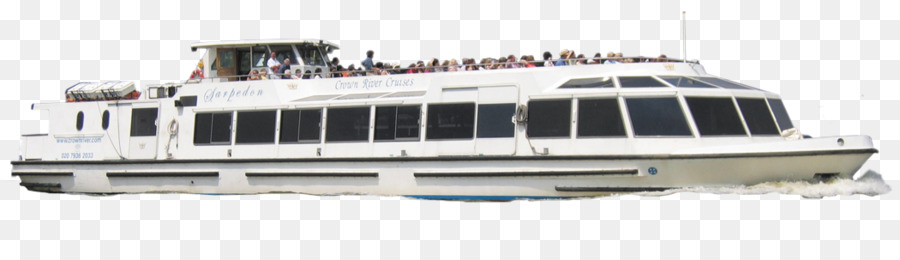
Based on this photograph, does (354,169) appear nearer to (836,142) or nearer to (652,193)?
(652,193)

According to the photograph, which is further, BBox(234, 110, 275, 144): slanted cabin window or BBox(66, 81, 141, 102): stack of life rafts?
BBox(66, 81, 141, 102): stack of life rafts

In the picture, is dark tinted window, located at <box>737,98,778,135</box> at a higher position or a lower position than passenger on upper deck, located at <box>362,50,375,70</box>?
lower

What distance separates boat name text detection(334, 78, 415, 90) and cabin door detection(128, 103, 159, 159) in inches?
150

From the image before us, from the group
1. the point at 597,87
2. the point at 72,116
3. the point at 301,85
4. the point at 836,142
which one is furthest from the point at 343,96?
the point at 836,142

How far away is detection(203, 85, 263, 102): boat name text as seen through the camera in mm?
20663

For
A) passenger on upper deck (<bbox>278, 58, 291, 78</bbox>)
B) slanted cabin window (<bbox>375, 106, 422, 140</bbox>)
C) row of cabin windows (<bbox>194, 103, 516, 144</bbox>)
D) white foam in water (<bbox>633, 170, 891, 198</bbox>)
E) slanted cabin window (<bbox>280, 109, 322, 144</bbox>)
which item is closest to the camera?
white foam in water (<bbox>633, 170, 891, 198</bbox>)

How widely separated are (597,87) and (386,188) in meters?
3.86

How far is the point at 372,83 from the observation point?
1970 cm

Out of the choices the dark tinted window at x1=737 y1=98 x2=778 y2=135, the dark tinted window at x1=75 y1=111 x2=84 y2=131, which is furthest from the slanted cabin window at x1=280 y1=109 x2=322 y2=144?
the dark tinted window at x1=737 y1=98 x2=778 y2=135

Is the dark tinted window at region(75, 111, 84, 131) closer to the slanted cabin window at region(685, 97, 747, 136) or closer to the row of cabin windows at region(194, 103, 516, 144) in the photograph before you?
the row of cabin windows at region(194, 103, 516, 144)

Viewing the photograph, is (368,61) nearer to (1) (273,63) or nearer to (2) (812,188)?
(1) (273,63)

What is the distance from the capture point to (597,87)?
1769cm

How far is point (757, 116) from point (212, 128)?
30.9 feet

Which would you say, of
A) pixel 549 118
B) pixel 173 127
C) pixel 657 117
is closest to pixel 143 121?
pixel 173 127
